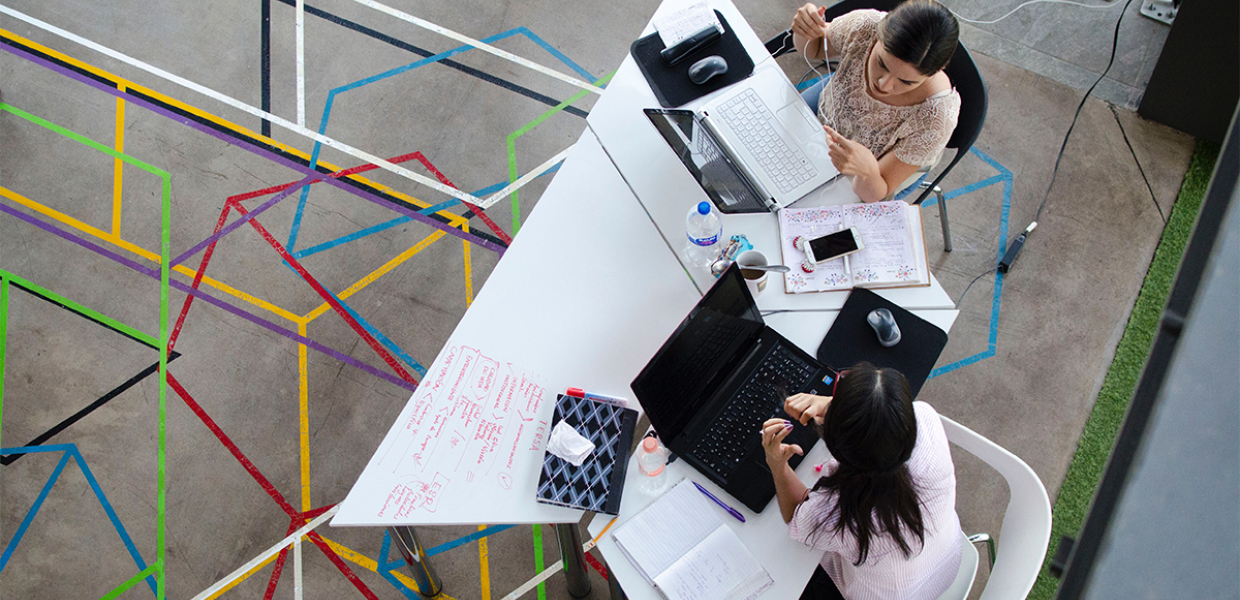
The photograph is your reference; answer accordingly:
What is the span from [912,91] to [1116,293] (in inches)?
56.0

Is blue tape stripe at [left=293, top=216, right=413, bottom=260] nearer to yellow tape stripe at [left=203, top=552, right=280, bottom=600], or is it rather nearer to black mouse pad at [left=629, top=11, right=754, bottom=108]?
yellow tape stripe at [left=203, top=552, right=280, bottom=600]

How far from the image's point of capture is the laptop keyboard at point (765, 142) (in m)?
2.31

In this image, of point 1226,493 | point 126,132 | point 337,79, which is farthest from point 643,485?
point 126,132

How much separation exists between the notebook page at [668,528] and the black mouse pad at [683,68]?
116 centimetres

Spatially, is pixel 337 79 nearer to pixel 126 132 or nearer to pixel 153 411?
pixel 126 132

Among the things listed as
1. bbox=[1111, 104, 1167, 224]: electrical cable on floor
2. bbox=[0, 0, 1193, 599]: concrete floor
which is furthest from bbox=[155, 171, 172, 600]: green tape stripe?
bbox=[1111, 104, 1167, 224]: electrical cable on floor

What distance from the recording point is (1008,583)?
192cm

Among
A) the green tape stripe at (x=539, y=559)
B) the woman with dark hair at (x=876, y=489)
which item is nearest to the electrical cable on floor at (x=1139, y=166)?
the woman with dark hair at (x=876, y=489)

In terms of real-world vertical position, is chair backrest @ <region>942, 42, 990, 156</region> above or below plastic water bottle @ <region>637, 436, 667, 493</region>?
above

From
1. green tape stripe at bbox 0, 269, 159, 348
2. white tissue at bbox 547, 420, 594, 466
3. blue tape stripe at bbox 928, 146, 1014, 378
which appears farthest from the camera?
green tape stripe at bbox 0, 269, 159, 348

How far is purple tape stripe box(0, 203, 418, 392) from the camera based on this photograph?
3102 millimetres

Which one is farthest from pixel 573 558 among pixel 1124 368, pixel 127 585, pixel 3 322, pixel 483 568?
pixel 3 322

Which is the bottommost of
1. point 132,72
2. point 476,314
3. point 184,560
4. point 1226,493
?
point 184,560

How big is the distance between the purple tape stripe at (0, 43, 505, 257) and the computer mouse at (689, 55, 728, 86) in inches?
46.9
